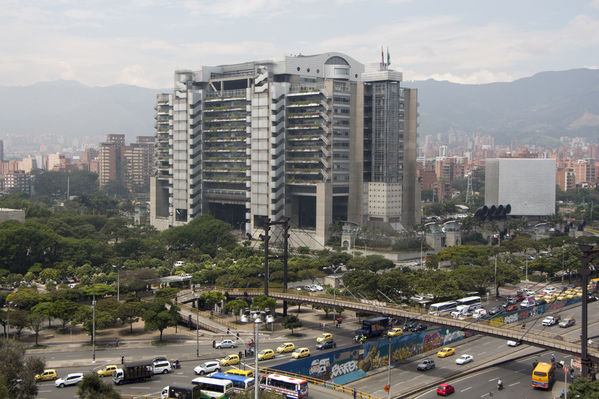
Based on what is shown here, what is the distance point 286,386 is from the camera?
4181 centimetres

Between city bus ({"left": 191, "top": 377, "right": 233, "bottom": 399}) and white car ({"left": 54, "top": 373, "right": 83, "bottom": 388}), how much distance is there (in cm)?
934

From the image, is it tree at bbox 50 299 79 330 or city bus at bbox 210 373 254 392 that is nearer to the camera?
city bus at bbox 210 373 254 392

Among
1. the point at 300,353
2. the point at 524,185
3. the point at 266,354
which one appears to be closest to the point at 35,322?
the point at 266,354

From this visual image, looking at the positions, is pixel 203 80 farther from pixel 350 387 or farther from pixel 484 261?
pixel 350 387

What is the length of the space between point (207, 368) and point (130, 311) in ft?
49.6

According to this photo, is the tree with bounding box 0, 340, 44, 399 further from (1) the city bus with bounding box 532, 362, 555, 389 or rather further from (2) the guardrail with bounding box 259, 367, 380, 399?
(1) the city bus with bounding box 532, 362, 555, 389

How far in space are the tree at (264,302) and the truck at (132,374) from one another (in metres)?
17.0

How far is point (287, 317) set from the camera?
62312 mm

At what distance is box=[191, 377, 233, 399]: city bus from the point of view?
40469 millimetres

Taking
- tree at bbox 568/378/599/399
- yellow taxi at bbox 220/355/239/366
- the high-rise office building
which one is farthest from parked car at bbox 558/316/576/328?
the high-rise office building

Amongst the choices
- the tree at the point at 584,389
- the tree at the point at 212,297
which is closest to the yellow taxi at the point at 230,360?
the tree at the point at 212,297

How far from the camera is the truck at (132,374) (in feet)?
148

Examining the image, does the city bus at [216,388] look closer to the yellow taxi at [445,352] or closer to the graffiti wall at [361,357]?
the graffiti wall at [361,357]

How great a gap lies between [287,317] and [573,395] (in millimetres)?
29460
